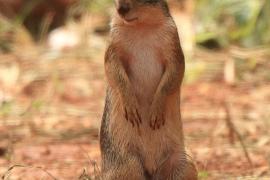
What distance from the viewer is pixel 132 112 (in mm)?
5277

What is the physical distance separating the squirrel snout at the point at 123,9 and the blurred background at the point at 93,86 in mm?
1181

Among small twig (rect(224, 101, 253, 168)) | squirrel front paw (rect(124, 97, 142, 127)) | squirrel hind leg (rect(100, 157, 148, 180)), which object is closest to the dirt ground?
small twig (rect(224, 101, 253, 168))

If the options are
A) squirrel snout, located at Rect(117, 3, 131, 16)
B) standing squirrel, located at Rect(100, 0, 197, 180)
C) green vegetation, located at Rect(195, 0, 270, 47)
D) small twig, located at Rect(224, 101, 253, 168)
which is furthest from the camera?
green vegetation, located at Rect(195, 0, 270, 47)

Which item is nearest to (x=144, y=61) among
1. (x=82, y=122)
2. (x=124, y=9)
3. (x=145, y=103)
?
(x=145, y=103)

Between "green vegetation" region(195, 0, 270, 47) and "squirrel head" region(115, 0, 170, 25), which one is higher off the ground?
"squirrel head" region(115, 0, 170, 25)

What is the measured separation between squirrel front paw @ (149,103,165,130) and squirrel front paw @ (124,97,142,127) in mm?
81

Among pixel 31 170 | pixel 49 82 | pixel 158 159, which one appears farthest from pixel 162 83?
pixel 49 82

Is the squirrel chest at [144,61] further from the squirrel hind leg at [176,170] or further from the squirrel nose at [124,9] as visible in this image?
the squirrel hind leg at [176,170]

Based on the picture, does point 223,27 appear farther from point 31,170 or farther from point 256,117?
point 31,170

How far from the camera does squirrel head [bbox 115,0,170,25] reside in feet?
16.4

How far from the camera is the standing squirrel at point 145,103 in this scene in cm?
525

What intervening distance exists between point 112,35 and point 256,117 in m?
3.31

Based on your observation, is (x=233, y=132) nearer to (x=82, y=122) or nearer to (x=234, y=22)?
(x=82, y=122)

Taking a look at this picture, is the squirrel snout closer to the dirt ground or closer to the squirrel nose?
the squirrel nose
